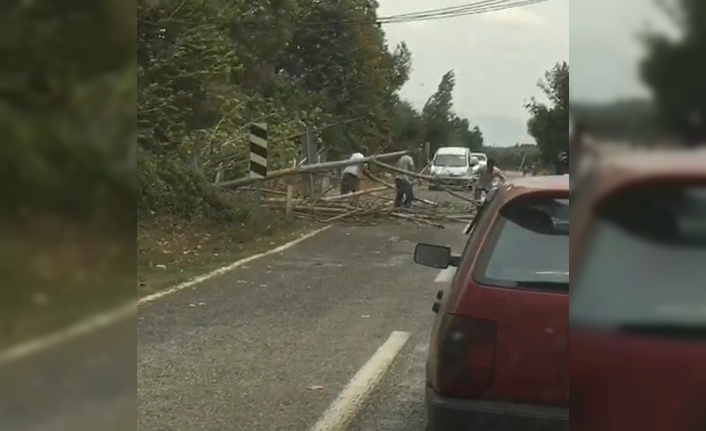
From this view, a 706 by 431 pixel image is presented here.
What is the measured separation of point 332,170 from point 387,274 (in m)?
1.53

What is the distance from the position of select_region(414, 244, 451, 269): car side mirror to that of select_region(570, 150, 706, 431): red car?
1.79 m

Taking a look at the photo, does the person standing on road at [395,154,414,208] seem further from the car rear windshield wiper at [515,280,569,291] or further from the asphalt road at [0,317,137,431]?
the asphalt road at [0,317,137,431]

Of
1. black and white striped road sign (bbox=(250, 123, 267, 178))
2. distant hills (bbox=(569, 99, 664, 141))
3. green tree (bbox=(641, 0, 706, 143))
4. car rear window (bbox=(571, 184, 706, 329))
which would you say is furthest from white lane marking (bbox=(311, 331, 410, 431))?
green tree (bbox=(641, 0, 706, 143))

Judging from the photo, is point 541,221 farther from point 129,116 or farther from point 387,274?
→ point 387,274

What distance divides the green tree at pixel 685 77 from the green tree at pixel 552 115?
222mm

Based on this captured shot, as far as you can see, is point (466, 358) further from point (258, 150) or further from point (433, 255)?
point (258, 150)

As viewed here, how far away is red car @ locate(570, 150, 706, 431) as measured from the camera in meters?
1.58

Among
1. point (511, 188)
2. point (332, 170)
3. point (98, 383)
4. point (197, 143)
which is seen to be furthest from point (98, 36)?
point (332, 170)

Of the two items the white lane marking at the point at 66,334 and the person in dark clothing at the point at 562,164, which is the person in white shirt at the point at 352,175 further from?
the white lane marking at the point at 66,334

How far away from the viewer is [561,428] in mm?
2246

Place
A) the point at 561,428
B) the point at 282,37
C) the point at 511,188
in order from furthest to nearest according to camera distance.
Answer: the point at 282,37 → the point at 511,188 → the point at 561,428

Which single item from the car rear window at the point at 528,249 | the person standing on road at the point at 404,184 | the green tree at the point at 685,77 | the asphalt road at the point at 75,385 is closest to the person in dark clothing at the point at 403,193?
the person standing on road at the point at 404,184

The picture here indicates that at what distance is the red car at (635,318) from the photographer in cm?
158

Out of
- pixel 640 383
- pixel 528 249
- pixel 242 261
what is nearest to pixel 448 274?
pixel 528 249
